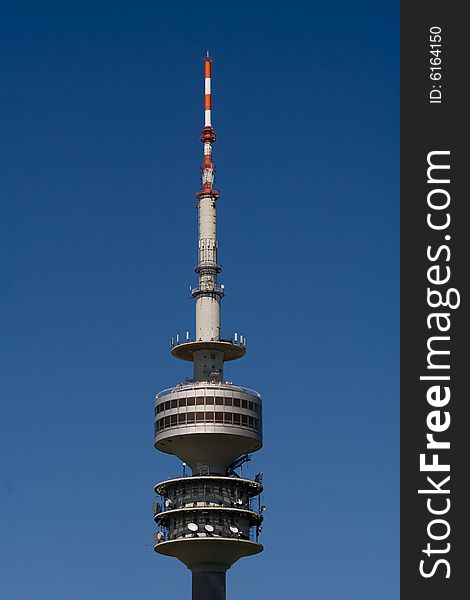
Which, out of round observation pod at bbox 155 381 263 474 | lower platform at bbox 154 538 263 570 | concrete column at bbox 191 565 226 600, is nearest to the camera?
lower platform at bbox 154 538 263 570

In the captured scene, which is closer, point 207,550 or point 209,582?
point 209,582

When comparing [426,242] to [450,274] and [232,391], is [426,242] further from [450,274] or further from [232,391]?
[232,391]

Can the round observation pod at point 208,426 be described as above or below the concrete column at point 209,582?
above

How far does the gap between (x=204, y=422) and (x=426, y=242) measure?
115 m

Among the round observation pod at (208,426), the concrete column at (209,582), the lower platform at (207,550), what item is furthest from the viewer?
the round observation pod at (208,426)

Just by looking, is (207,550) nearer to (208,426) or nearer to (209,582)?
(209,582)

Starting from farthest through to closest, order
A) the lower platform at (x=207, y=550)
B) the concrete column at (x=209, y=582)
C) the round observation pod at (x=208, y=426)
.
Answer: the round observation pod at (x=208, y=426) < the concrete column at (x=209, y=582) < the lower platform at (x=207, y=550)

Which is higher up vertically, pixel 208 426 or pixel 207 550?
pixel 208 426

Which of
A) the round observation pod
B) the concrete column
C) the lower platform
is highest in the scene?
the round observation pod

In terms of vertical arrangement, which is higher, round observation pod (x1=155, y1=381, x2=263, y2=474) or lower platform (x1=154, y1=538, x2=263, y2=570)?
round observation pod (x1=155, y1=381, x2=263, y2=474)

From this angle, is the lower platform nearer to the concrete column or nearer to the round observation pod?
the concrete column

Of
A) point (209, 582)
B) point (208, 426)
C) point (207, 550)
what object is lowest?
point (209, 582)

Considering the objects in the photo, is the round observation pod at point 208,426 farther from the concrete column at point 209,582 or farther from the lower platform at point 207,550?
the concrete column at point 209,582

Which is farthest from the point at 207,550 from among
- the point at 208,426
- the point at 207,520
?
the point at 208,426
